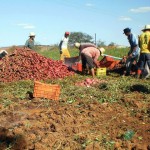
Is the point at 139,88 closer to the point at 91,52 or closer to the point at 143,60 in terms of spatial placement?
the point at 143,60

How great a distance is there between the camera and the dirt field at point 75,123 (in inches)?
198

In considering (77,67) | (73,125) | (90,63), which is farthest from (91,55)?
(73,125)

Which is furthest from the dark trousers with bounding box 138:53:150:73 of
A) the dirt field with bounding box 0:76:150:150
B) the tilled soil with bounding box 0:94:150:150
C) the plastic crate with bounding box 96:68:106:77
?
the tilled soil with bounding box 0:94:150:150

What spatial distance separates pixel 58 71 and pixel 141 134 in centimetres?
647

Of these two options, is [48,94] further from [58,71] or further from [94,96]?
[58,71]

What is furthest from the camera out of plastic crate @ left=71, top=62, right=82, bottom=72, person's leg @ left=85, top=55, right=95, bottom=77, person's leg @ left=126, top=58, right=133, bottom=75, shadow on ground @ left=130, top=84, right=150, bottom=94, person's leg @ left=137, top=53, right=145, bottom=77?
plastic crate @ left=71, top=62, right=82, bottom=72

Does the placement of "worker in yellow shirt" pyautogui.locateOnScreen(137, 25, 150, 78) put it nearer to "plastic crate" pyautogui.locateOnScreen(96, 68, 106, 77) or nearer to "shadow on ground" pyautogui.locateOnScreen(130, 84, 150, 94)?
"plastic crate" pyautogui.locateOnScreen(96, 68, 106, 77)

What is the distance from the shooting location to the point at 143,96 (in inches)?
313

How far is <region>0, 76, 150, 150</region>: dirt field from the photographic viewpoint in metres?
5.04

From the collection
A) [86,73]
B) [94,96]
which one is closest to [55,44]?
[86,73]

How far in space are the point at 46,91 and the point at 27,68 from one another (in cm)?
342

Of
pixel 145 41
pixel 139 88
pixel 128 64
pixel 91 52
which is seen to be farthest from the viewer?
pixel 128 64

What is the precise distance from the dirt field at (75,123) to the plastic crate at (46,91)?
7.3 inches

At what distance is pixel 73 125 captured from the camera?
19.3ft
